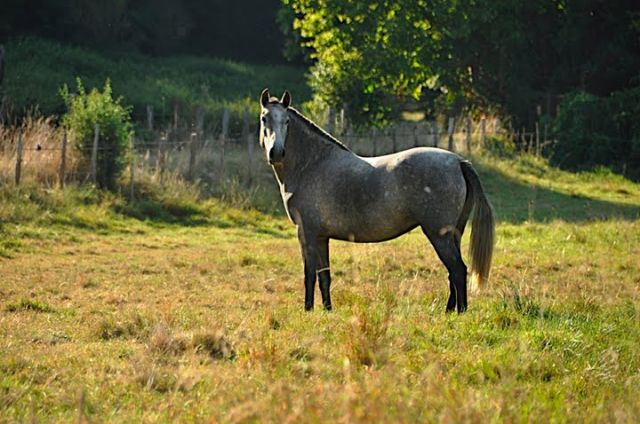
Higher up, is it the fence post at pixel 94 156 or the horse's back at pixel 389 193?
the horse's back at pixel 389 193

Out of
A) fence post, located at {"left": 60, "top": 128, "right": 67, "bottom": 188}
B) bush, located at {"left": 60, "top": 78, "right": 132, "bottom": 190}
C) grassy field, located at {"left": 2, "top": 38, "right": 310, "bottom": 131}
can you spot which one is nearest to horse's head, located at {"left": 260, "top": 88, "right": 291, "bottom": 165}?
fence post, located at {"left": 60, "top": 128, "right": 67, "bottom": 188}

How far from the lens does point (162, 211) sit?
1931cm

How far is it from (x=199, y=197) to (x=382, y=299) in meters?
12.4

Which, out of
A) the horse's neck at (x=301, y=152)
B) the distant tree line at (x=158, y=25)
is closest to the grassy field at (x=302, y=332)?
the horse's neck at (x=301, y=152)

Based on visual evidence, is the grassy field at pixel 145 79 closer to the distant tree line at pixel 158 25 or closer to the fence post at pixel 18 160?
the distant tree line at pixel 158 25

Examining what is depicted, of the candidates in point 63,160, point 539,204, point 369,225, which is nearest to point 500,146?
point 539,204

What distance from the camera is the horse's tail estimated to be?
30.3 ft

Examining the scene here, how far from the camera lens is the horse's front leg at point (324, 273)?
31.6ft

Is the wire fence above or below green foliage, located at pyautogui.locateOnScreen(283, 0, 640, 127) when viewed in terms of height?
below

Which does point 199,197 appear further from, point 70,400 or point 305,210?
point 70,400

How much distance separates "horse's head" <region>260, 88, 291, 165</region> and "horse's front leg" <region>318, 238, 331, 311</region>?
987 mm

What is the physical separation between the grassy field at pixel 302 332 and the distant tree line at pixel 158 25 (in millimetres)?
28013

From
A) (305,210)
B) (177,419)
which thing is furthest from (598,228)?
(177,419)

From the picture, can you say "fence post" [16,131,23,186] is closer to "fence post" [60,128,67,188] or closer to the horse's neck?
"fence post" [60,128,67,188]
